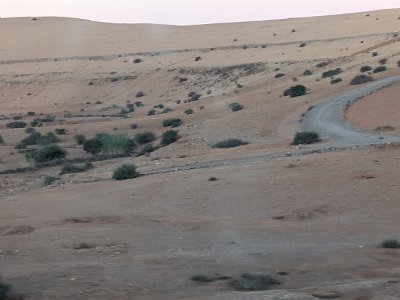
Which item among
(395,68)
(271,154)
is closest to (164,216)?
(271,154)

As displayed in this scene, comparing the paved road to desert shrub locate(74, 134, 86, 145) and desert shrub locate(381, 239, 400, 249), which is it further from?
desert shrub locate(381, 239, 400, 249)

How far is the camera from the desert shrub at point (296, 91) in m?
71.6

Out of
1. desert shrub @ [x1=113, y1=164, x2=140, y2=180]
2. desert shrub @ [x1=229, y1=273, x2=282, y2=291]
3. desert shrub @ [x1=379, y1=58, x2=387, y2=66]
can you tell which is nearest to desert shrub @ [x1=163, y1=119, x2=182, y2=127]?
desert shrub @ [x1=379, y1=58, x2=387, y2=66]

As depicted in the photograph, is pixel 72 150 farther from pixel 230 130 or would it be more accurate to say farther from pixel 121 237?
pixel 121 237

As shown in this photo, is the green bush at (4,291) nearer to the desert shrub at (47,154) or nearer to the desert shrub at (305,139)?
the desert shrub at (305,139)

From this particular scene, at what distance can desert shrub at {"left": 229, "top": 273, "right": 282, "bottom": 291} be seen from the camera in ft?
49.0

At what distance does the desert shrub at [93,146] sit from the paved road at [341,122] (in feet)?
41.9

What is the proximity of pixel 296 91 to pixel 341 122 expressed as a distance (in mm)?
18786

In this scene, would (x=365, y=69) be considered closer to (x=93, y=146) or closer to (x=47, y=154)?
(x=93, y=146)

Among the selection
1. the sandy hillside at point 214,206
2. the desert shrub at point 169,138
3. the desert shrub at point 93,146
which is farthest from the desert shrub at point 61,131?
the desert shrub at point 169,138

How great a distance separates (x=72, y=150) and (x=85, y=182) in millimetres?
19852

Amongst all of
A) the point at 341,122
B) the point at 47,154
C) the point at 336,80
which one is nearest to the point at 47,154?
the point at 47,154

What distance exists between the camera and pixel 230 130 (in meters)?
56.4

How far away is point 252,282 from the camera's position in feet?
49.3
